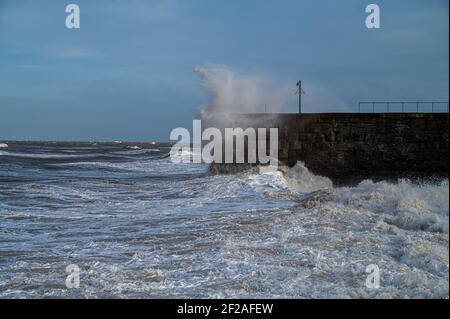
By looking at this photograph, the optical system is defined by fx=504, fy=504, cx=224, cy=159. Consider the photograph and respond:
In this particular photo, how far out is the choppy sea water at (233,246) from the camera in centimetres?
433

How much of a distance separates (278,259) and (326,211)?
9.49ft

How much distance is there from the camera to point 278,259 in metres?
5.21

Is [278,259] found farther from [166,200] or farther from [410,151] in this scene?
[410,151]

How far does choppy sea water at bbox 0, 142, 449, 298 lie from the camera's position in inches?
171
